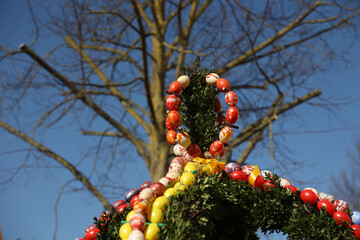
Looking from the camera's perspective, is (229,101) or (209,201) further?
(229,101)

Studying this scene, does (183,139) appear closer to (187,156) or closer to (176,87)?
(187,156)

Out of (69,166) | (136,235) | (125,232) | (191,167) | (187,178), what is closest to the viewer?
(136,235)

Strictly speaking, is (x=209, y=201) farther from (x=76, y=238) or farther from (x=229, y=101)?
(x=76, y=238)

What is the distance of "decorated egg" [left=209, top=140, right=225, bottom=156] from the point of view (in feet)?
5.81

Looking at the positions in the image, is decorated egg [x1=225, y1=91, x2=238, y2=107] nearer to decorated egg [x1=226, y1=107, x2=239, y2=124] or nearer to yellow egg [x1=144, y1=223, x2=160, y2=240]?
decorated egg [x1=226, y1=107, x2=239, y2=124]

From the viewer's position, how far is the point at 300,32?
488 centimetres

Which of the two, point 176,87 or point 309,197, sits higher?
point 176,87

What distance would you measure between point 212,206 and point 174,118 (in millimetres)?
550

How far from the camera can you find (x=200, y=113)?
6.08 ft

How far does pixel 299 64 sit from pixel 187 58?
170cm

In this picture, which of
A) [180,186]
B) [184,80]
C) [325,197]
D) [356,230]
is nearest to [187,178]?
[180,186]

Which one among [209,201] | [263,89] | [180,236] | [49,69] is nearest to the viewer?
[180,236]

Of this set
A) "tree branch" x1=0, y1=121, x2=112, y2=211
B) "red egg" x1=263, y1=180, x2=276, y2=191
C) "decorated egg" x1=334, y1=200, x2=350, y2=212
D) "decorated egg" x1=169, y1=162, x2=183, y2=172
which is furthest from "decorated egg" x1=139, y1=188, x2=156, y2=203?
"tree branch" x1=0, y1=121, x2=112, y2=211

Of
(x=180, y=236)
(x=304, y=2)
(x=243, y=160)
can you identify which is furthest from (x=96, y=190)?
(x=304, y=2)
